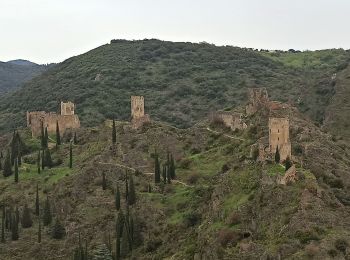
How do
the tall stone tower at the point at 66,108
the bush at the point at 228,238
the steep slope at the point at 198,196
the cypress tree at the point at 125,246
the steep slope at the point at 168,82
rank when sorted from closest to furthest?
the steep slope at the point at 198,196 < the bush at the point at 228,238 < the cypress tree at the point at 125,246 < the tall stone tower at the point at 66,108 < the steep slope at the point at 168,82

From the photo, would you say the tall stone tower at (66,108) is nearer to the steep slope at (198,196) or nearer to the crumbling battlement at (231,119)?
the steep slope at (198,196)

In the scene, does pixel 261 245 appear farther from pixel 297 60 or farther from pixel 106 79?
pixel 297 60

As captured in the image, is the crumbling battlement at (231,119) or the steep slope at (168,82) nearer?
the crumbling battlement at (231,119)

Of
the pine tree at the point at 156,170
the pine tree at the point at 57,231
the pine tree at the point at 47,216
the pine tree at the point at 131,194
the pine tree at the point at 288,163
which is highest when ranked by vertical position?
the pine tree at the point at 288,163

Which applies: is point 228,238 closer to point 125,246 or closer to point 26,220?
point 125,246

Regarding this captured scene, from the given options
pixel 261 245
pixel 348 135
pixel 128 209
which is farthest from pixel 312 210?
pixel 348 135

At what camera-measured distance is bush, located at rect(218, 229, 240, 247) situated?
49.2 meters

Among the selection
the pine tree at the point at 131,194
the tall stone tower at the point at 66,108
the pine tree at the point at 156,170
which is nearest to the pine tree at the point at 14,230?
the pine tree at the point at 131,194

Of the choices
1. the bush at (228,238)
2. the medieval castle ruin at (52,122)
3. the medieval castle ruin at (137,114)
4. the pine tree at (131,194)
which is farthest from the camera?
the medieval castle ruin at (52,122)

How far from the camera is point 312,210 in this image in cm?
4728

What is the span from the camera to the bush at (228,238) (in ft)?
162

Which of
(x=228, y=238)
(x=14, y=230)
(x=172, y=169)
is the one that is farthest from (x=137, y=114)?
(x=228, y=238)

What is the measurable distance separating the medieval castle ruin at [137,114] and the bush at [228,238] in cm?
3608

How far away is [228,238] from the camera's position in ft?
164
